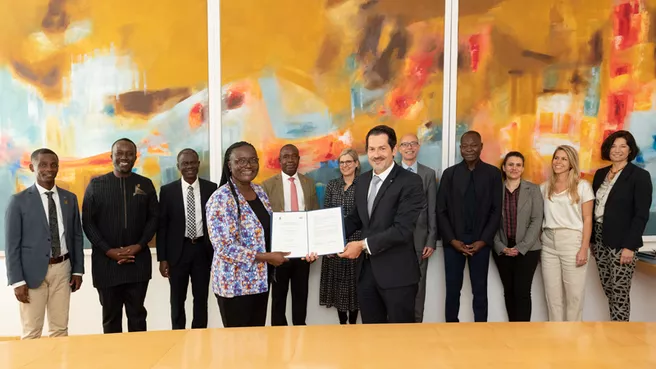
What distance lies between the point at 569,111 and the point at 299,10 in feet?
9.26

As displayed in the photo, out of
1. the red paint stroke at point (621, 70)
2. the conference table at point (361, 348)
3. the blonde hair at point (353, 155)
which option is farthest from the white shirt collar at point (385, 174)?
the red paint stroke at point (621, 70)

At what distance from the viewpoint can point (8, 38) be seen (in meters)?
4.27

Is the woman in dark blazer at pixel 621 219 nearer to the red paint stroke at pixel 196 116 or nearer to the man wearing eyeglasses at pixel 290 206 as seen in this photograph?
the man wearing eyeglasses at pixel 290 206

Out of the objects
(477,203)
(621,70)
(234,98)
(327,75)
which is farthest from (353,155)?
(621,70)

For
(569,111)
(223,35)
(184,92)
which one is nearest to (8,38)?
(184,92)

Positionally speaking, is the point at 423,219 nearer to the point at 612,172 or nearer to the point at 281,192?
the point at 281,192

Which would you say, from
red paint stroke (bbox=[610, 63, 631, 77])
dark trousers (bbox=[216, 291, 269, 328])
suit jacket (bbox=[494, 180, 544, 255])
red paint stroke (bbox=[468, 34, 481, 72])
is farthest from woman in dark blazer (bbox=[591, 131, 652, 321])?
dark trousers (bbox=[216, 291, 269, 328])

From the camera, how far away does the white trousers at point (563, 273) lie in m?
3.98

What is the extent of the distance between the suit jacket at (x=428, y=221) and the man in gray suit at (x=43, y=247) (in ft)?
9.14

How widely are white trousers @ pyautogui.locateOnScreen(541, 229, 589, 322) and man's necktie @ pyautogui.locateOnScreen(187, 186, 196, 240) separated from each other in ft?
9.96

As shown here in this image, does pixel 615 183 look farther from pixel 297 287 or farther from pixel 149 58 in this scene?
pixel 149 58

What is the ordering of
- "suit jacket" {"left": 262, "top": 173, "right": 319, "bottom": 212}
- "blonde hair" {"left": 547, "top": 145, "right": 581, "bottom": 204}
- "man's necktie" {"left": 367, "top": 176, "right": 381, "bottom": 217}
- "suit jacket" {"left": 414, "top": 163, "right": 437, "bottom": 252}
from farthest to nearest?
"suit jacket" {"left": 414, "top": 163, "right": 437, "bottom": 252} → "suit jacket" {"left": 262, "top": 173, "right": 319, "bottom": 212} → "blonde hair" {"left": 547, "top": 145, "right": 581, "bottom": 204} → "man's necktie" {"left": 367, "top": 176, "right": 381, "bottom": 217}

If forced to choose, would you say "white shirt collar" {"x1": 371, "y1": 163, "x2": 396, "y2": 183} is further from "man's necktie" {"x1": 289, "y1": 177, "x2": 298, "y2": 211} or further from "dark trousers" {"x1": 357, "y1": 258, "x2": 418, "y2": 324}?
"man's necktie" {"x1": 289, "y1": 177, "x2": 298, "y2": 211}

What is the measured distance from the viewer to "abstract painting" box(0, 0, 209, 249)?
14.1 ft
